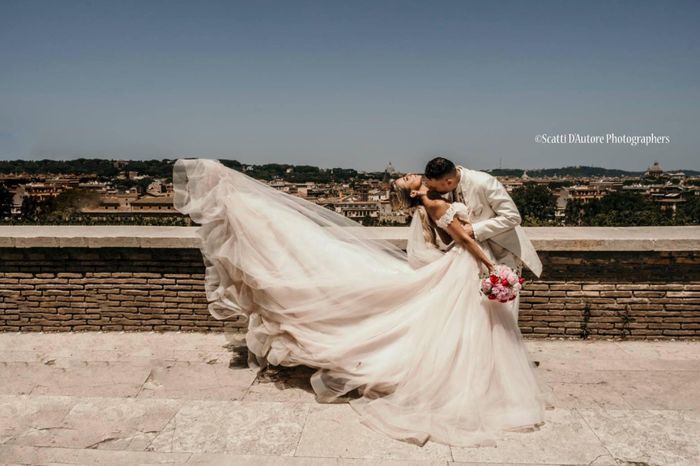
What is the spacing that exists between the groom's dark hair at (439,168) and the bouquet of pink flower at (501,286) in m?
0.76

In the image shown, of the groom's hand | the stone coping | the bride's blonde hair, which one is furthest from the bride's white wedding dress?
the stone coping

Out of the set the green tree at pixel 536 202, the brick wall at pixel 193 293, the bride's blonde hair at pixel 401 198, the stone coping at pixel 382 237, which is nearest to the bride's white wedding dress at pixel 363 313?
the bride's blonde hair at pixel 401 198

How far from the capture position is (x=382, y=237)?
16.5 ft

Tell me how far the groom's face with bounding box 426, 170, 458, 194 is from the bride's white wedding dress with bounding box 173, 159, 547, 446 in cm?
19

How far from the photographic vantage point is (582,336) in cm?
509

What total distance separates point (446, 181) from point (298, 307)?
1433 mm

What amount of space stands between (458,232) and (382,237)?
1422mm

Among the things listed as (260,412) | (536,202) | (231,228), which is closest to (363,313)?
(260,412)

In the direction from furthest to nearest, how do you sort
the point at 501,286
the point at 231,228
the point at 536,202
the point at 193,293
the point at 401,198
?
the point at 536,202 → the point at 193,293 → the point at 231,228 → the point at 401,198 → the point at 501,286

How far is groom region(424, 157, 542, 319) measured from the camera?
367 cm

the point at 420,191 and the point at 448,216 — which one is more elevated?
the point at 420,191

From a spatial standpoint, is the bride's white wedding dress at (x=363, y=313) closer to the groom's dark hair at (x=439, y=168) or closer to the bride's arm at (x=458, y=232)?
the bride's arm at (x=458, y=232)

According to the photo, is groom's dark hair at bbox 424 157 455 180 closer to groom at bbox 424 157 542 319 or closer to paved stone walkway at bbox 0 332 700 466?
groom at bbox 424 157 542 319

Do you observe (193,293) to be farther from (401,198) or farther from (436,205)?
(436,205)
